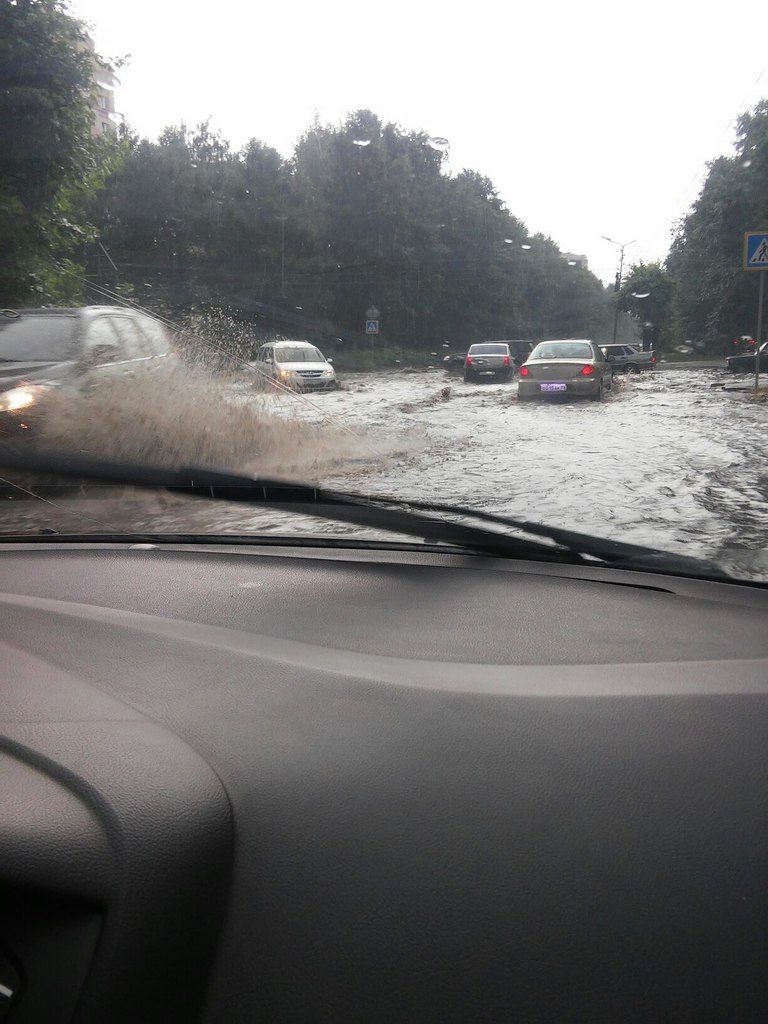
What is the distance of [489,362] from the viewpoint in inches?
259

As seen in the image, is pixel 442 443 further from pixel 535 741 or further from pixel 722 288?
pixel 535 741

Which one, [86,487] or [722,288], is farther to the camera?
[722,288]

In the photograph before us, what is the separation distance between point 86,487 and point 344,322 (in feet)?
7.06

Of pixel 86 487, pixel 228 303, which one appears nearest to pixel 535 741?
pixel 86 487

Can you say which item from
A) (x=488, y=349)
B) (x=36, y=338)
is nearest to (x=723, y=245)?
(x=488, y=349)

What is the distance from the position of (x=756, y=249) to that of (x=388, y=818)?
467cm

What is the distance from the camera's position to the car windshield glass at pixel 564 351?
23.2 ft

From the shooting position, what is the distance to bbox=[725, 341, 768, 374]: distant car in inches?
251

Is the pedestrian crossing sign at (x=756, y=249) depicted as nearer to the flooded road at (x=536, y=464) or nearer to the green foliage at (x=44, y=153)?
the flooded road at (x=536, y=464)

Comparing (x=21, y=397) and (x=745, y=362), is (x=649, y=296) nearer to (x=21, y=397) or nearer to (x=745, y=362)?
(x=745, y=362)

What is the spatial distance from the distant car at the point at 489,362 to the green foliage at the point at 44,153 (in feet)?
9.36

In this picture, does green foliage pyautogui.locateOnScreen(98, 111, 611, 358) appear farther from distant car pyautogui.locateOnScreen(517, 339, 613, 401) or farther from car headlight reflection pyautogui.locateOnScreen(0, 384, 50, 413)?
car headlight reflection pyautogui.locateOnScreen(0, 384, 50, 413)

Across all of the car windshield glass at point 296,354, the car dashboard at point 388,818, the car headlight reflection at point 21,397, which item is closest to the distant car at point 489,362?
the car windshield glass at point 296,354

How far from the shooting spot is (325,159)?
18.5ft
